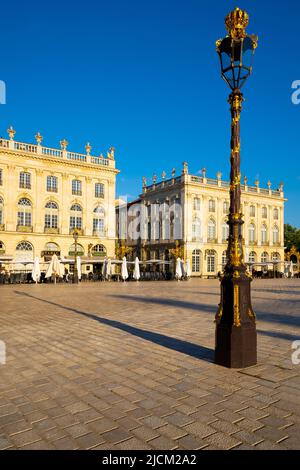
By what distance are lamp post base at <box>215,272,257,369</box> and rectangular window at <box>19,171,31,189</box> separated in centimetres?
3613

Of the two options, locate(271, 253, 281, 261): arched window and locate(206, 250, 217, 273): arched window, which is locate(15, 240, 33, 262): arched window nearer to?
locate(206, 250, 217, 273): arched window

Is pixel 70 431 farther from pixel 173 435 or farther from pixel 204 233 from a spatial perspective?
pixel 204 233

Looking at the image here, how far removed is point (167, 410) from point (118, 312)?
710 cm

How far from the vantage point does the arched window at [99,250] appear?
4145cm

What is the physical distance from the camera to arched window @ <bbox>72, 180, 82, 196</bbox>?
41000mm

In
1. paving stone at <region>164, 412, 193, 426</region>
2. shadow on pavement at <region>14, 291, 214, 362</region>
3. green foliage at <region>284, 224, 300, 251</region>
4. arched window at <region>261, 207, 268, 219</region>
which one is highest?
arched window at <region>261, 207, 268, 219</region>

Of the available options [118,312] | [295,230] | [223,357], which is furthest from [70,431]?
[295,230]

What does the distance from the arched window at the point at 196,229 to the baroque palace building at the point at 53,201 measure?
13.4 meters

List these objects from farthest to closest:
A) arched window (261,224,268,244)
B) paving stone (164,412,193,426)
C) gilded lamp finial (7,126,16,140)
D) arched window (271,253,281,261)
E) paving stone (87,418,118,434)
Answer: arched window (271,253,281,261)
arched window (261,224,268,244)
gilded lamp finial (7,126,16,140)
paving stone (164,412,193,426)
paving stone (87,418,118,434)

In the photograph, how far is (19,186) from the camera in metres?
37.7

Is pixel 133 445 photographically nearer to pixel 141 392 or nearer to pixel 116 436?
pixel 116 436

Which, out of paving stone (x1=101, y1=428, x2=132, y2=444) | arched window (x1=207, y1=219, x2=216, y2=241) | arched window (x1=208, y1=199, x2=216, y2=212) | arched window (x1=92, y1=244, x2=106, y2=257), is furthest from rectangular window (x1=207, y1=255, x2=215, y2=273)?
paving stone (x1=101, y1=428, x2=132, y2=444)

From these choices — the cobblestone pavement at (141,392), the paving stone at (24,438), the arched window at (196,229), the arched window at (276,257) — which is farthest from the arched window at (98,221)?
the paving stone at (24,438)

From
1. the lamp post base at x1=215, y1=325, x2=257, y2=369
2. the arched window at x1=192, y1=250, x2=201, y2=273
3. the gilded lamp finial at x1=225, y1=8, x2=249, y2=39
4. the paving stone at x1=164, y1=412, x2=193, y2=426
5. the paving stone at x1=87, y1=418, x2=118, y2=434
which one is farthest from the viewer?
the arched window at x1=192, y1=250, x2=201, y2=273
